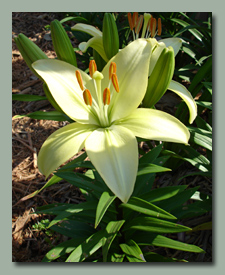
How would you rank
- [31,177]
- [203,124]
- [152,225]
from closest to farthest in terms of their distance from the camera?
1. [152,225]
2. [203,124]
3. [31,177]

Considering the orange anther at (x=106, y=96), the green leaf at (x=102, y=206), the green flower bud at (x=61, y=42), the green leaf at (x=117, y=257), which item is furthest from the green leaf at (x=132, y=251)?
the green flower bud at (x=61, y=42)

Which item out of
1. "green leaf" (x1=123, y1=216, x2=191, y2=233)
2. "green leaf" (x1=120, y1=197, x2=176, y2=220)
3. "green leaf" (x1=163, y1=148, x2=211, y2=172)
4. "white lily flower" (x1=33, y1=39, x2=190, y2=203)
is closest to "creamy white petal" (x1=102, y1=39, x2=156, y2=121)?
"white lily flower" (x1=33, y1=39, x2=190, y2=203)

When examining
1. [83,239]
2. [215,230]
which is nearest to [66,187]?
[83,239]

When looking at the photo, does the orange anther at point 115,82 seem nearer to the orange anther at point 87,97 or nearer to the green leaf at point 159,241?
the orange anther at point 87,97

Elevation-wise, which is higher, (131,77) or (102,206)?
(131,77)

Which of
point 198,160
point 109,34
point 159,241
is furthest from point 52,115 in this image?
point 198,160

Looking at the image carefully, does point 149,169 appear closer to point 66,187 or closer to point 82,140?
point 82,140

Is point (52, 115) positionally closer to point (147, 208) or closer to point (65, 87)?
point (65, 87)
